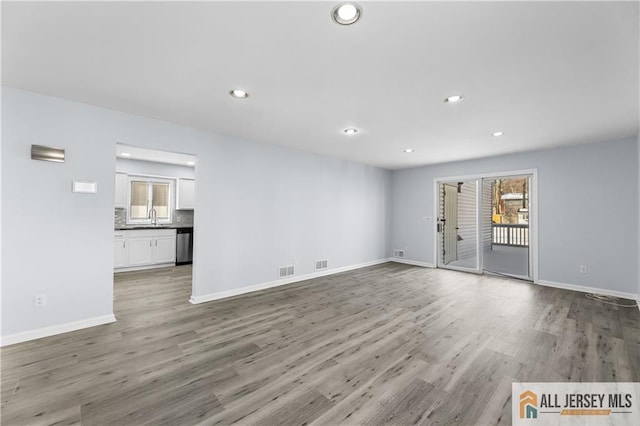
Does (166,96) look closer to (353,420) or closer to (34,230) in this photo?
(34,230)

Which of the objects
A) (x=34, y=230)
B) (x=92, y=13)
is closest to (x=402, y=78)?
(x=92, y=13)

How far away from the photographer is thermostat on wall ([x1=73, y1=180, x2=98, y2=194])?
297 cm

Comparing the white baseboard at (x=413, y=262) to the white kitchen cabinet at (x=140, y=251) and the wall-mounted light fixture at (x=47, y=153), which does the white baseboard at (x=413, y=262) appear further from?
the wall-mounted light fixture at (x=47, y=153)

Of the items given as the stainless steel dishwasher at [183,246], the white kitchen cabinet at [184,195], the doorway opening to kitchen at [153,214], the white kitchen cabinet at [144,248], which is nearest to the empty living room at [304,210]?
the white kitchen cabinet at [144,248]

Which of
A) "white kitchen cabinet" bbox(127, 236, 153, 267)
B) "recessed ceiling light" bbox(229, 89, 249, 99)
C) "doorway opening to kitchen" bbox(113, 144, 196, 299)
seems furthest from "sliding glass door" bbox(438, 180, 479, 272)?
"white kitchen cabinet" bbox(127, 236, 153, 267)

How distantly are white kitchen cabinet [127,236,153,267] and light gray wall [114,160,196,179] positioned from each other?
5.37 ft

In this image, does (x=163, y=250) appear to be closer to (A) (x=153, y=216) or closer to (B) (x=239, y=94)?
(A) (x=153, y=216)

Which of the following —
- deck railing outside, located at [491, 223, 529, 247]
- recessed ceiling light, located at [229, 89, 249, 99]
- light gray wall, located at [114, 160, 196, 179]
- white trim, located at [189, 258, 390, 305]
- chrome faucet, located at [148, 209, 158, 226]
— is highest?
recessed ceiling light, located at [229, 89, 249, 99]

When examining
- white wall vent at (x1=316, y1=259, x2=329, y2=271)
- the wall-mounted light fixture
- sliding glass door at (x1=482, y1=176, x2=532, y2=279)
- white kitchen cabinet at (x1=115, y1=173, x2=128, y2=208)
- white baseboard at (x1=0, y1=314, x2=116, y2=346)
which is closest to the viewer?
white baseboard at (x1=0, y1=314, x2=116, y2=346)

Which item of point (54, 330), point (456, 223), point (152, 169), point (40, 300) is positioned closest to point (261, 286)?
point (54, 330)

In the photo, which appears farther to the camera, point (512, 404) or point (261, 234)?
point (261, 234)

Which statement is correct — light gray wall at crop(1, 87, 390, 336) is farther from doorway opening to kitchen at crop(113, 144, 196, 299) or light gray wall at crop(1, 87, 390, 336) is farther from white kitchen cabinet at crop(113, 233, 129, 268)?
white kitchen cabinet at crop(113, 233, 129, 268)

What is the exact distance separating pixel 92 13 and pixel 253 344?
2842 millimetres

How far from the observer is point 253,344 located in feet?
8.71
